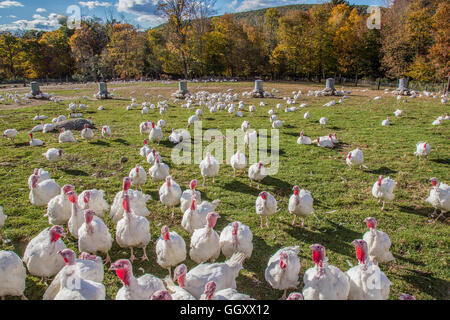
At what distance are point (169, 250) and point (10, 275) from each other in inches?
87.8

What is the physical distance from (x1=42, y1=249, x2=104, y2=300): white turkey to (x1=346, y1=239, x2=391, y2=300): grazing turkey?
3608 millimetres

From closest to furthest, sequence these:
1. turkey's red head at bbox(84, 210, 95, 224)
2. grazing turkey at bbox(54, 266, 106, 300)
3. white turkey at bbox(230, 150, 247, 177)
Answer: grazing turkey at bbox(54, 266, 106, 300), turkey's red head at bbox(84, 210, 95, 224), white turkey at bbox(230, 150, 247, 177)

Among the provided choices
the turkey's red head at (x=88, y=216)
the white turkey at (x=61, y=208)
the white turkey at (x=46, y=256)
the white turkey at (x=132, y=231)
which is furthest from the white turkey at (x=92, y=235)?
the white turkey at (x=61, y=208)

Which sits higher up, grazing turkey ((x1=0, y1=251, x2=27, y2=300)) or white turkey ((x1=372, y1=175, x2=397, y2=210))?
white turkey ((x1=372, y1=175, x2=397, y2=210))

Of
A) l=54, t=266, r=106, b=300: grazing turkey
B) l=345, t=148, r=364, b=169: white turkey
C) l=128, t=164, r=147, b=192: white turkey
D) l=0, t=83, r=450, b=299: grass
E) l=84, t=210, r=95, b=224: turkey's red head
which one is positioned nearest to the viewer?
l=54, t=266, r=106, b=300: grazing turkey

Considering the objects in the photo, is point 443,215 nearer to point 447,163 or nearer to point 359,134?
point 447,163

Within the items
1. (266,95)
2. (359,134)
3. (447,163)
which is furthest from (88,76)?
(447,163)

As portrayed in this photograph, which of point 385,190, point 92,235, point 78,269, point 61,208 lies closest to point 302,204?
point 385,190

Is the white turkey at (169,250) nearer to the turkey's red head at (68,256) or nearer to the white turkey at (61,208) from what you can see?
the turkey's red head at (68,256)

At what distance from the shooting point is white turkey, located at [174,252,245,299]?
3.76 meters

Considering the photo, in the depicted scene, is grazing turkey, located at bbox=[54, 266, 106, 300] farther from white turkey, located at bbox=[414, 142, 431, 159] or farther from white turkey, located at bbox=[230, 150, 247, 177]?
white turkey, located at bbox=[414, 142, 431, 159]

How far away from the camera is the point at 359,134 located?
12633mm

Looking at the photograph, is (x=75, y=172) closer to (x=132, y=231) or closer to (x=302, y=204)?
(x=132, y=231)

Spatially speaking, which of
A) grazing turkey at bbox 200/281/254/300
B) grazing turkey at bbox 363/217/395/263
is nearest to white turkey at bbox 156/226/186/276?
grazing turkey at bbox 200/281/254/300
